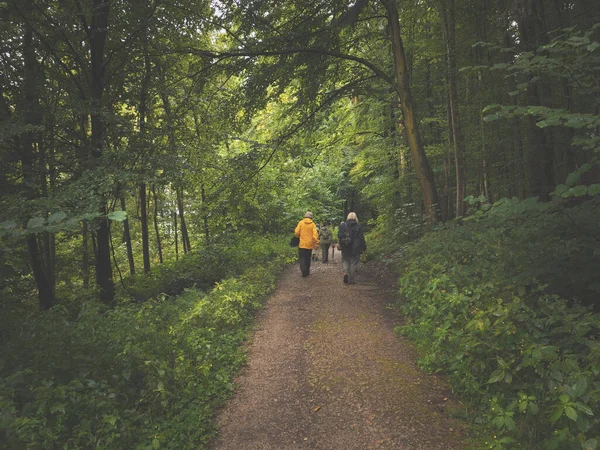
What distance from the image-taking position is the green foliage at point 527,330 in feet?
9.77

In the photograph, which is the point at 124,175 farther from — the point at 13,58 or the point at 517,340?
the point at 517,340

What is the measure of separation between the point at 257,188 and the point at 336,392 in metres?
7.27

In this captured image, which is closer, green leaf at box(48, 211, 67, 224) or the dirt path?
green leaf at box(48, 211, 67, 224)

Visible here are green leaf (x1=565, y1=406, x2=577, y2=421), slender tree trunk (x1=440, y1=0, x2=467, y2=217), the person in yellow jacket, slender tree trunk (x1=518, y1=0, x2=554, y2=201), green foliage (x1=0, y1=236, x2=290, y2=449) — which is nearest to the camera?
green leaf (x1=565, y1=406, x2=577, y2=421)

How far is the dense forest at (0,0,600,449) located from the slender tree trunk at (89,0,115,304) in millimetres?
55

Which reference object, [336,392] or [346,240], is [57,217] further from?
[346,240]

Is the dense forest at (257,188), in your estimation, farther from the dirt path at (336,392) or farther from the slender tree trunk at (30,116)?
the dirt path at (336,392)

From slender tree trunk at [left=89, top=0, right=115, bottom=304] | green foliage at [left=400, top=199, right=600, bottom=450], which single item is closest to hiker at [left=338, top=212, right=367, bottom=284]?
green foliage at [left=400, top=199, right=600, bottom=450]

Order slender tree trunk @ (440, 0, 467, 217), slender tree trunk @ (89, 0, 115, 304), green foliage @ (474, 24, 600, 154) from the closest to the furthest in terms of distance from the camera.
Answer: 1. green foliage @ (474, 24, 600, 154)
2. slender tree trunk @ (89, 0, 115, 304)
3. slender tree trunk @ (440, 0, 467, 217)

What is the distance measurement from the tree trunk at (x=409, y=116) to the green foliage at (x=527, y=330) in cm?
401

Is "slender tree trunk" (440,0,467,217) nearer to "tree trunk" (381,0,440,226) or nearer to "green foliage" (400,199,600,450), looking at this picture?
"tree trunk" (381,0,440,226)

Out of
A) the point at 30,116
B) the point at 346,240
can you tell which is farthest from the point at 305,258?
the point at 30,116

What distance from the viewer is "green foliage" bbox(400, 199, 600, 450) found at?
2.98 m

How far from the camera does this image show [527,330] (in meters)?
3.92
